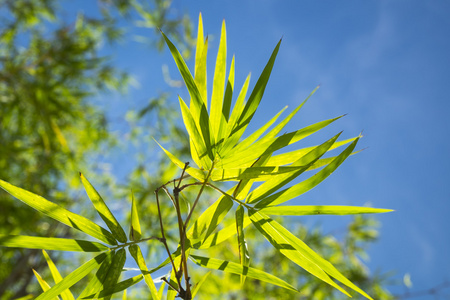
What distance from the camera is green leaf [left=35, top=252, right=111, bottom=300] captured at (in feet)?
1.88

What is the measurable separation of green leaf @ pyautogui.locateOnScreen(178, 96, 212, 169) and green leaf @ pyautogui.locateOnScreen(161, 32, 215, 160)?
0.04 feet

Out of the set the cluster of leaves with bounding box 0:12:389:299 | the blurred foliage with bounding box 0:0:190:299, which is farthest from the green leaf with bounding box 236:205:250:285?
the blurred foliage with bounding box 0:0:190:299

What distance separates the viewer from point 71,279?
1.92ft

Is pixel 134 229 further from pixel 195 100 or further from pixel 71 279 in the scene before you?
pixel 195 100

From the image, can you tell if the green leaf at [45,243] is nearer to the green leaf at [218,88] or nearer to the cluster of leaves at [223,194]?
the cluster of leaves at [223,194]

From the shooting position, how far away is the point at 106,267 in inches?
24.7

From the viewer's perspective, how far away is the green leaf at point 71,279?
0.57 m

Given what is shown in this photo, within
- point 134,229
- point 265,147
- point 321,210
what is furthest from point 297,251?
point 134,229

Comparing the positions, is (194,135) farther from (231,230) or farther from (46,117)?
(46,117)

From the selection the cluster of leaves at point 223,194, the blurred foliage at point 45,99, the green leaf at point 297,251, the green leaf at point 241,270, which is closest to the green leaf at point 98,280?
the cluster of leaves at point 223,194

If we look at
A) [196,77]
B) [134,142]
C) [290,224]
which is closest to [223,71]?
[196,77]

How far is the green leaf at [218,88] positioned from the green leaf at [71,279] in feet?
1.02

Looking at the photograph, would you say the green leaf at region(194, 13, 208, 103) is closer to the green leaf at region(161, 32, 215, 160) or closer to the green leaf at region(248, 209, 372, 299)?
the green leaf at region(161, 32, 215, 160)

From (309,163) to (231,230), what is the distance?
0.74 feet
